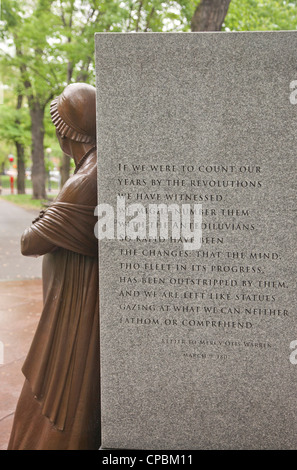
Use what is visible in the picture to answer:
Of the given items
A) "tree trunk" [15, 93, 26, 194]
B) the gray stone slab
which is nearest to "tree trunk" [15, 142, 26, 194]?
"tree trunk" [15, 93, 26, 194]

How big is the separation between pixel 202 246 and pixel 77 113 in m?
1.09

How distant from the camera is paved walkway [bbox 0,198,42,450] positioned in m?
4.18

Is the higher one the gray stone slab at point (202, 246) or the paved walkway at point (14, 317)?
the gray stone slab at point (202, 246)

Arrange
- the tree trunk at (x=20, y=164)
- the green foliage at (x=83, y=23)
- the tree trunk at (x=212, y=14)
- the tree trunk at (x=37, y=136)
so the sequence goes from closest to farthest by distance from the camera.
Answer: the tree trunk at (x=212, y=14) → the green foliage at (x=83, y=23) → the tree trunk at (x=37, y=136) → the tree trunk at (x=20, y=164)

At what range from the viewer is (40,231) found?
9.11 feet

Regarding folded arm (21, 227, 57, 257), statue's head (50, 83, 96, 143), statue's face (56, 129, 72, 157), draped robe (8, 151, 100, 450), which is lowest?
draped robe (8, 151, 100, 450)

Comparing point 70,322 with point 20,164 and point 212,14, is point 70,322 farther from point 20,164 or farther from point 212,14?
point 20,164

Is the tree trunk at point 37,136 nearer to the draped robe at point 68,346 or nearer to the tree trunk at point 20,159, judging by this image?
the tree trunk at point 20,159

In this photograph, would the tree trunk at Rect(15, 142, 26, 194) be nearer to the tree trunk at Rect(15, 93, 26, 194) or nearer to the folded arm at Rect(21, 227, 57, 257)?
the tree trunk at Rect(15, 93, 26, 194)

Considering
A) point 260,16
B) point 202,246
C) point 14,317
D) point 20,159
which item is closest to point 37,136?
point 20,159

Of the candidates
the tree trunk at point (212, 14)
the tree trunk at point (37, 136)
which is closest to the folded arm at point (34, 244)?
the tree trunk at point (212, 14)

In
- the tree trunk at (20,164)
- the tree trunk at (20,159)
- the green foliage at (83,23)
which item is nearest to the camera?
the green foliage at (83,23)

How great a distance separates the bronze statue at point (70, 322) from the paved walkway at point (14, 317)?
30.2 inches

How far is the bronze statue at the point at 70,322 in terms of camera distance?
2.84 m
